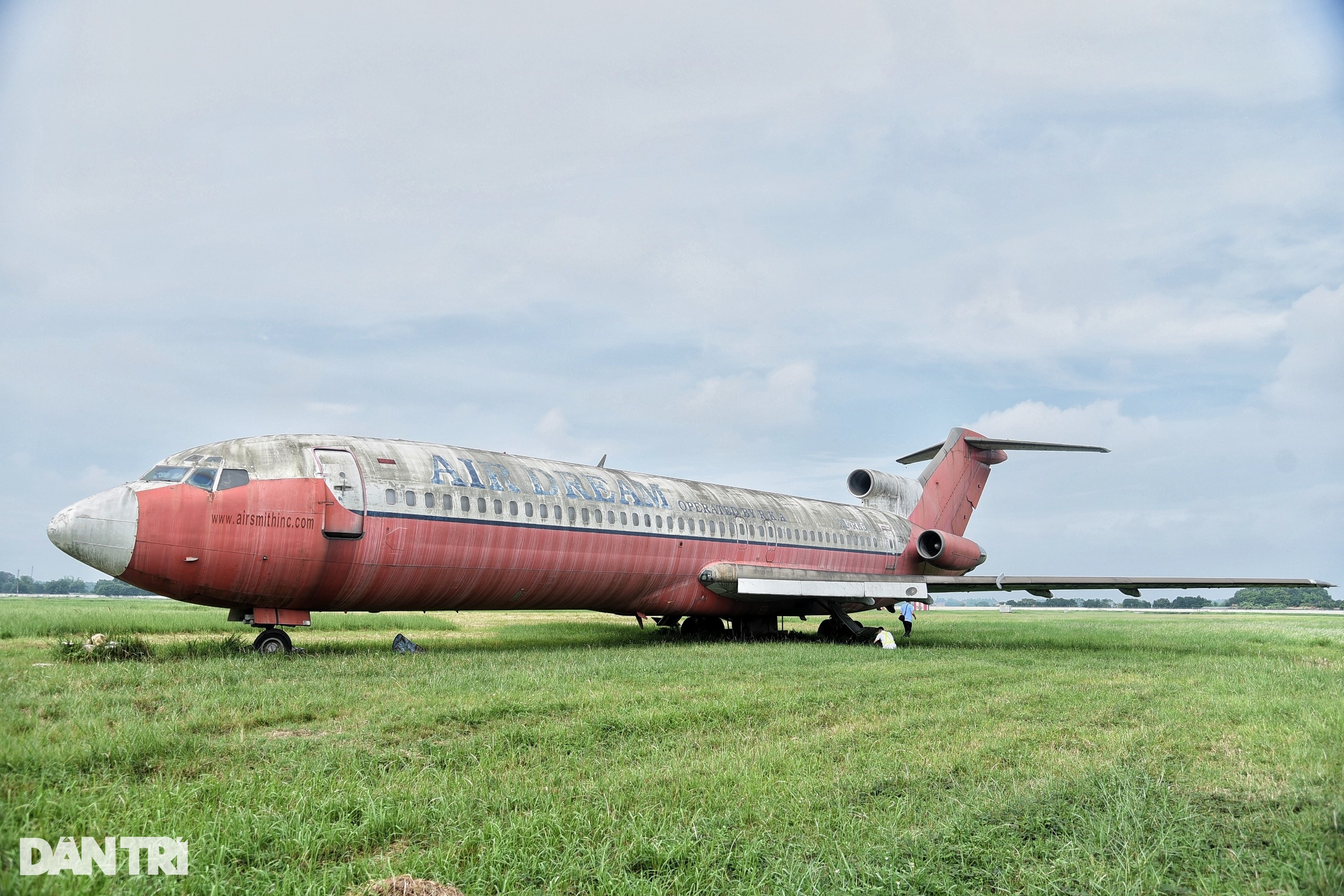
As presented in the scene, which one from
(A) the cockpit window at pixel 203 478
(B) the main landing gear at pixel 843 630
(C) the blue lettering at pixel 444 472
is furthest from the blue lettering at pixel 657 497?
(A) the cockpit window at pixel 203 478

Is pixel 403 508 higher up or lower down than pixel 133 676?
higher up

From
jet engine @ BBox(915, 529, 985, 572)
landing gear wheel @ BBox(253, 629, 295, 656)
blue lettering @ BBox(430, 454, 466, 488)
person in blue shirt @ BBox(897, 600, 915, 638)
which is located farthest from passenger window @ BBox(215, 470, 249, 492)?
jet engine @ BBox(915, 529, 985, 572)

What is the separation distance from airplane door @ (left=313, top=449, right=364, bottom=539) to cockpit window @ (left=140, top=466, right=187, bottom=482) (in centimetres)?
210

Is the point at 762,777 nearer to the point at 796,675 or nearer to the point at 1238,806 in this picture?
the point at 1238,806

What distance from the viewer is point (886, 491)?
98.5 feet

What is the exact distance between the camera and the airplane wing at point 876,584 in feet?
70.4

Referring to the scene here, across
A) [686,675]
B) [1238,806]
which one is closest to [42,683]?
[686,675]

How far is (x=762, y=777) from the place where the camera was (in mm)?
6512

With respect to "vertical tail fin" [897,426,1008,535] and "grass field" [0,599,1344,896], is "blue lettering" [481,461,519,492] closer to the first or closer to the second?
"grass field" [0,599,1344,896]

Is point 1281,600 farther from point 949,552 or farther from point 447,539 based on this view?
point 447,539

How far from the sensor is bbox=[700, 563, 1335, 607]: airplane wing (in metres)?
21.5

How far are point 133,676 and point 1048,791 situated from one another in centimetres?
1014

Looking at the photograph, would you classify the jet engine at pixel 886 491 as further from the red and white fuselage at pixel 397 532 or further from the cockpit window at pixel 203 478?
the cockpit window at pixel 203 478

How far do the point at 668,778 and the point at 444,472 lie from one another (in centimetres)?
1123
